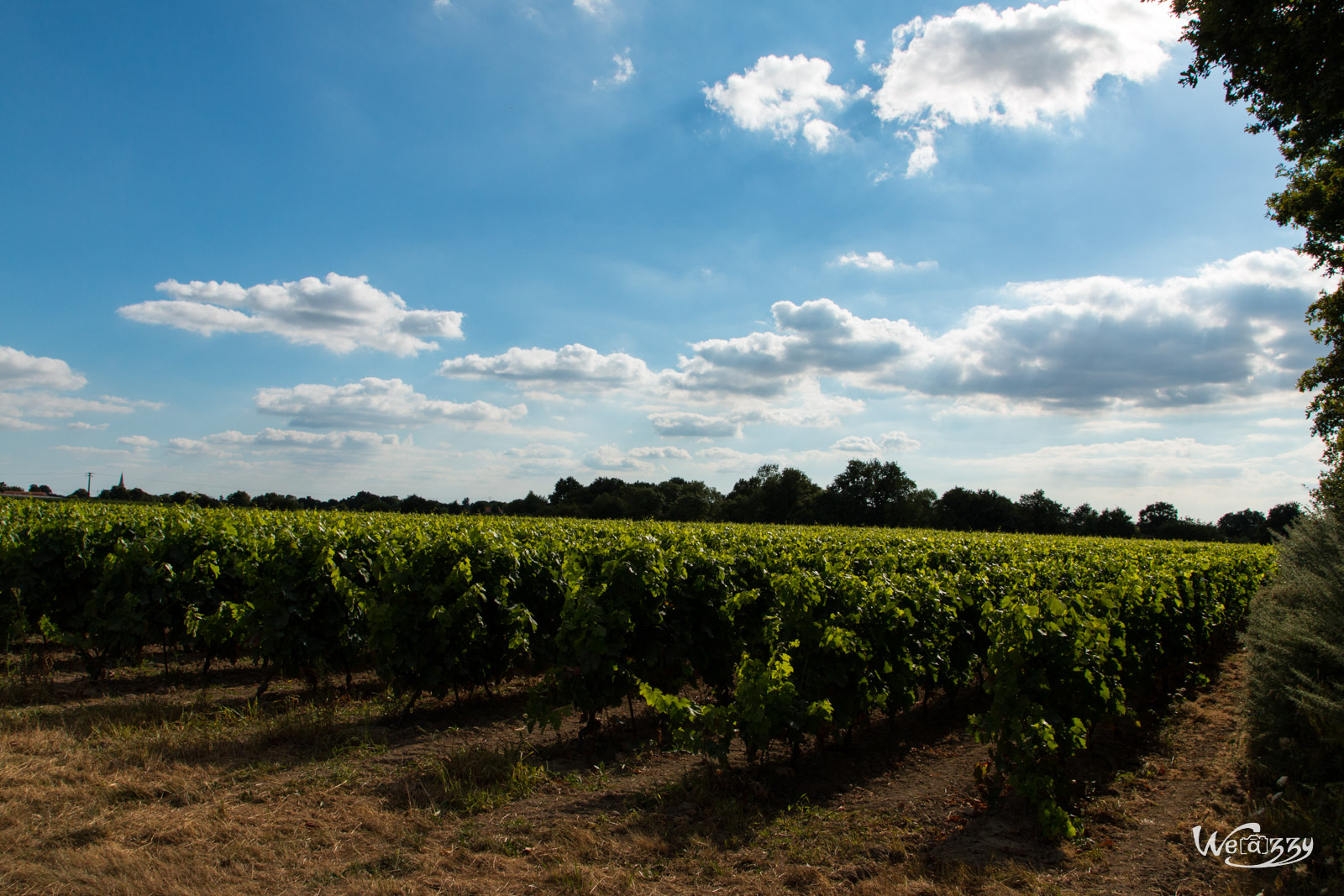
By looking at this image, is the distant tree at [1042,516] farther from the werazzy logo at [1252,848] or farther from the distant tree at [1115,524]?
the werazzy logo at [1252,848]

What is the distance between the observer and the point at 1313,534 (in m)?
8.18

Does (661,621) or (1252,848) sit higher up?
(661,621)

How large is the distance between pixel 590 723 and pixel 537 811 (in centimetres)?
138

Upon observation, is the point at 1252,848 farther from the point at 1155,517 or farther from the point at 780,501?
the point at 1155,517

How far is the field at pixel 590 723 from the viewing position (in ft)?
14.6

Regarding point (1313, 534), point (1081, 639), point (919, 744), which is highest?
point (1313, 534)

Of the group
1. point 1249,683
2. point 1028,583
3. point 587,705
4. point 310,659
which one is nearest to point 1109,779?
point 1249,683

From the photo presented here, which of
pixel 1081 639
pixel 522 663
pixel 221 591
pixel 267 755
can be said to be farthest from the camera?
pixel 221 591

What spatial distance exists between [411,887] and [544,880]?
0.75m

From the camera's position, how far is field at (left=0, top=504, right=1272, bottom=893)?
14.6 feet

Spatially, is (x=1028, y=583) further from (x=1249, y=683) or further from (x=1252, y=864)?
(x=1252, y=864)

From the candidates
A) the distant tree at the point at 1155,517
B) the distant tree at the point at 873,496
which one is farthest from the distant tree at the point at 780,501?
the distant tree at the point at 1155,517

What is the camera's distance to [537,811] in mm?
5172

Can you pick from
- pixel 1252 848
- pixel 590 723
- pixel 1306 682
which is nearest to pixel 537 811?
pixel 590 723
